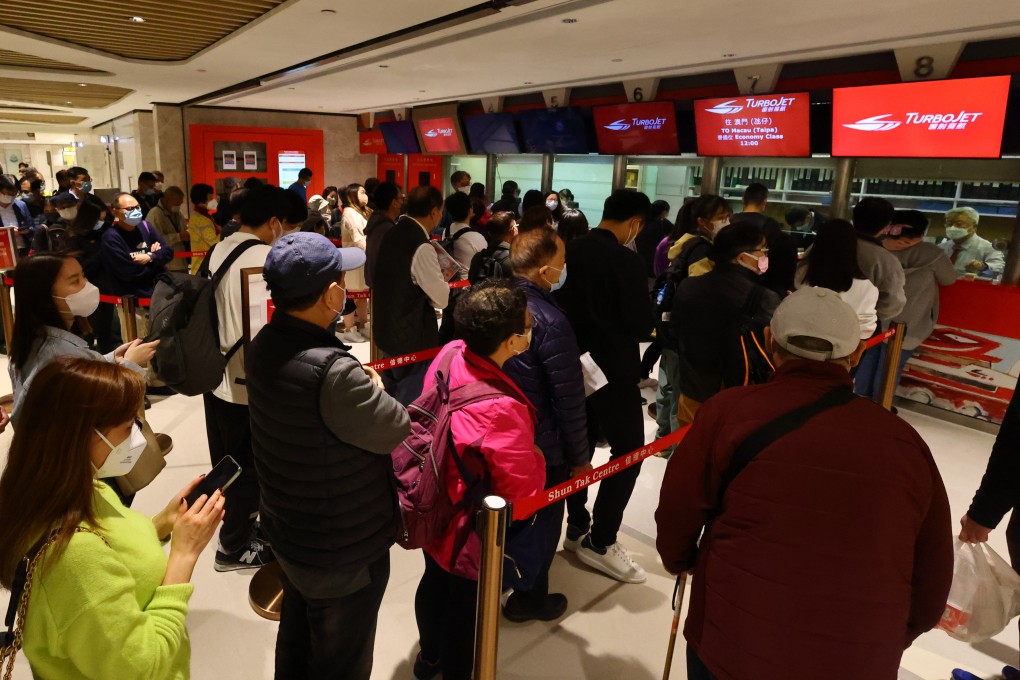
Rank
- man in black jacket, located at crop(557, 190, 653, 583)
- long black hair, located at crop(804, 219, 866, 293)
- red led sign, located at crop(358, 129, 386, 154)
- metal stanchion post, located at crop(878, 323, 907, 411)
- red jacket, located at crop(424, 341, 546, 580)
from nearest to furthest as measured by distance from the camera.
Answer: red jacket, located at crop(424, 341, 546, 580)
man in black jacket, located at crop(557, 190, 653, 583)
long black hair, located at crop(804, 219, 866, 293)
metal stanchion post, located at crop(878, 323, 907, 411)
red led sign, located at crop(358, 129, 386, 154)

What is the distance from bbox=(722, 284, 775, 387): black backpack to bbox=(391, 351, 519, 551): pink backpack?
4.78 ft

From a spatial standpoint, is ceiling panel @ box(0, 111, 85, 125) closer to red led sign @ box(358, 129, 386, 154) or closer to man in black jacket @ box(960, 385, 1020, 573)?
red led sign @ box(358, 129, 386, 154)

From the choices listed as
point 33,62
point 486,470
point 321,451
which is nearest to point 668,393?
point 486,470

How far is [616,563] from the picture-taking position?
302 cm

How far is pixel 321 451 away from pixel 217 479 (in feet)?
0.80

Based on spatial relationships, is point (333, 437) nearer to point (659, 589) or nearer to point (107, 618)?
point (107, 618)

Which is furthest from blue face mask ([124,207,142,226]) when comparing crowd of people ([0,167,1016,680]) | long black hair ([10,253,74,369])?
long black hair ([10,253,74,369])

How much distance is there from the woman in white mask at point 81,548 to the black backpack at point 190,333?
1.36m

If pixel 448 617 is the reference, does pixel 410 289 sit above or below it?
above

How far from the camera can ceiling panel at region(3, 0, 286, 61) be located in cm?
500

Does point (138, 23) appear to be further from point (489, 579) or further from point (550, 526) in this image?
point (489, 579)

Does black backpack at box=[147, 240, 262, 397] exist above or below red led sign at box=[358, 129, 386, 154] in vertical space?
below

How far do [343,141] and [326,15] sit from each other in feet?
32.2

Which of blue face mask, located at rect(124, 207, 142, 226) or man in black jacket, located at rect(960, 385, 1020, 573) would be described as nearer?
man in black jacket, located at rect(960, 385, 1020, 573)
